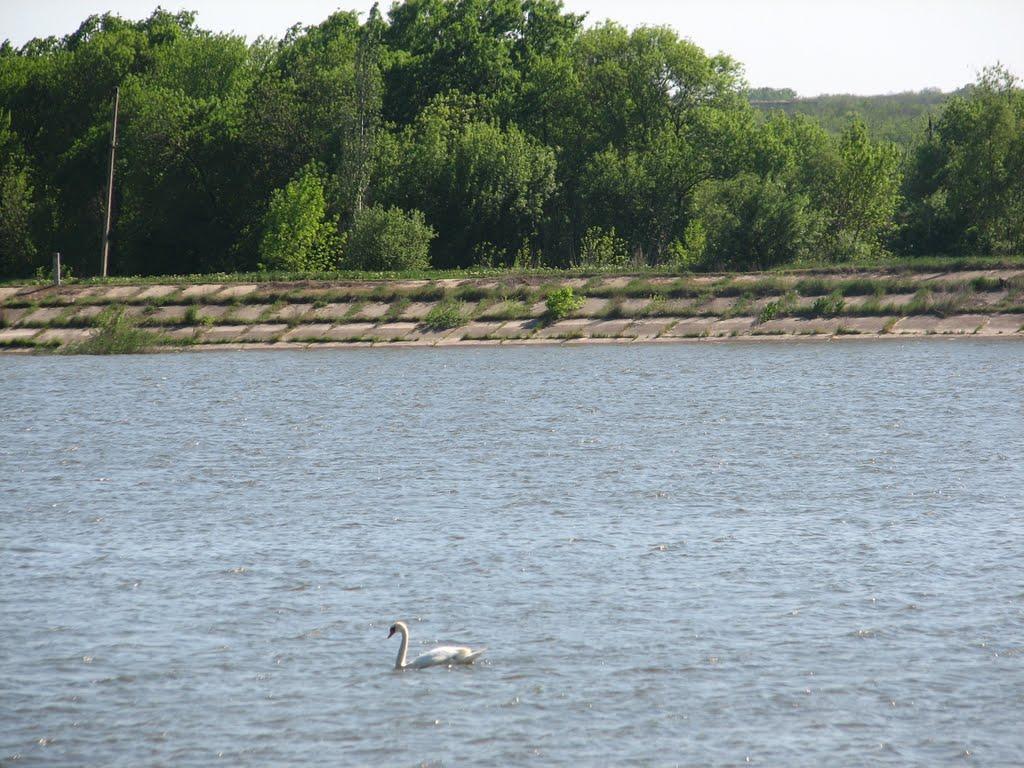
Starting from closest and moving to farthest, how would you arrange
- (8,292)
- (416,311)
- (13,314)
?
1. (416,311)
2. (13,314)
3. (8,292)

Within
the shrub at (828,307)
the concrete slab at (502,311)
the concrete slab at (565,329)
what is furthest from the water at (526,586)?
the concrete slab at (502,311)

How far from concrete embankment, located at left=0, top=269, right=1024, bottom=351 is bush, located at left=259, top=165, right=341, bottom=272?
9.51m

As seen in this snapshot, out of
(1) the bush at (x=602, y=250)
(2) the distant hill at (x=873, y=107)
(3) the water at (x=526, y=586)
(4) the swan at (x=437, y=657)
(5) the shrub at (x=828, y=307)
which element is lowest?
(3) the water at (x=526, y=586)

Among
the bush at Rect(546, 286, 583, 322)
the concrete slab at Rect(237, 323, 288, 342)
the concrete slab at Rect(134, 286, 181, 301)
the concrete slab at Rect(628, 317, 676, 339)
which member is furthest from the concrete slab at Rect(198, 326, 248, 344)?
the concrete slab at Rect(628, 317, 676, 339)

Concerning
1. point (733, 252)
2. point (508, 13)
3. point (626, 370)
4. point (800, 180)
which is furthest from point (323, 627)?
point (508, 13)

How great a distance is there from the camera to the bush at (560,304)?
147 feet

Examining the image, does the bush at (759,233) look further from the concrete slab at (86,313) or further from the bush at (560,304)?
the concrete slab at (86,313)

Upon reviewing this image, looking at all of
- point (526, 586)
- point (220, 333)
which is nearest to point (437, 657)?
point (526, 586)

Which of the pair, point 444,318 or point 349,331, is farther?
point 349,331

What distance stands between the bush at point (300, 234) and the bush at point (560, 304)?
52.9 ft

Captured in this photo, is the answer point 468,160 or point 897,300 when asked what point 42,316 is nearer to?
point 468,160

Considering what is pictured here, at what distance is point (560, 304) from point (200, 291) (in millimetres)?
13025

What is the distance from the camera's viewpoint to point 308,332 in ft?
148

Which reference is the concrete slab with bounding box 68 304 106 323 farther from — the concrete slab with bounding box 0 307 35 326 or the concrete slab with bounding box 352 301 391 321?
the concrete slab with bounding box 352 301 391 321
